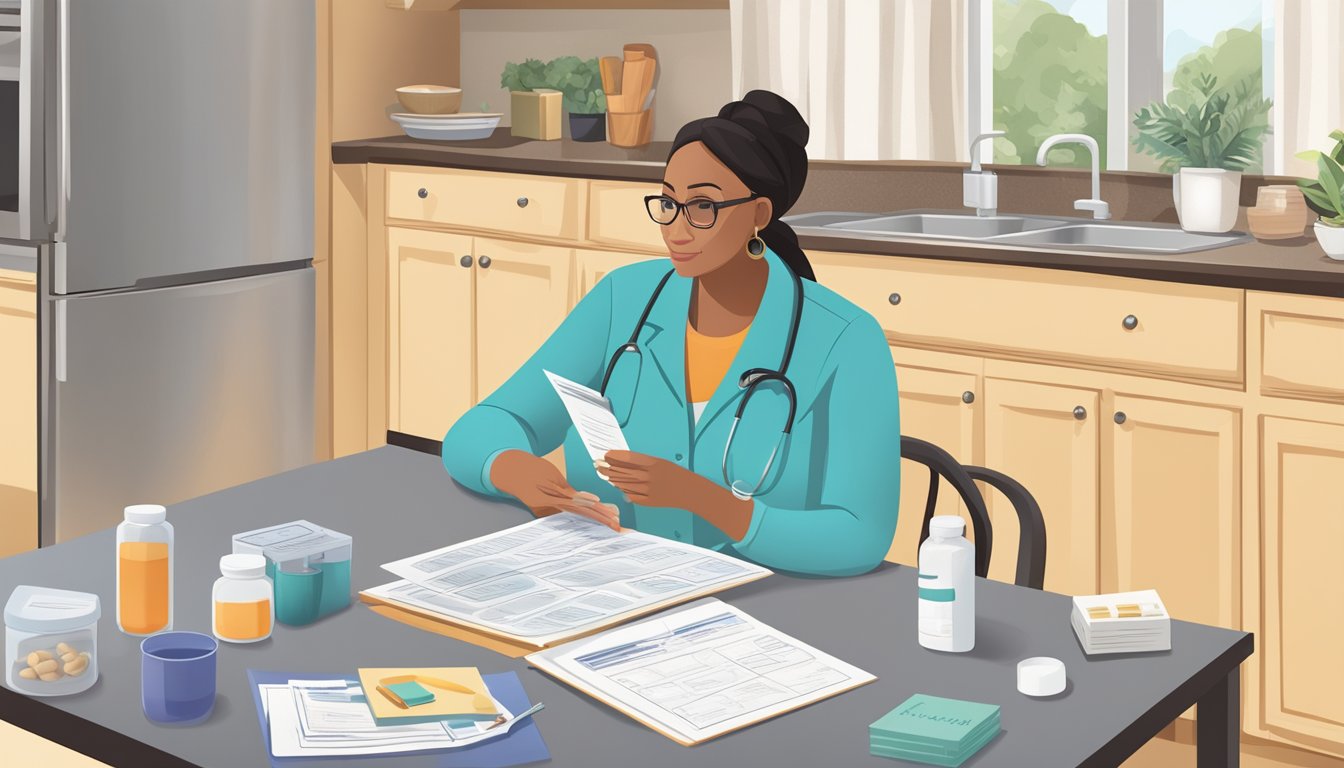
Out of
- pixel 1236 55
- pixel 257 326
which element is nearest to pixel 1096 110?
pixel 1236 55

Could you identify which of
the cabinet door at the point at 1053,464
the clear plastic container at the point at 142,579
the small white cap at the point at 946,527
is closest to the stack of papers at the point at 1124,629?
the small white cap at the point at 946,527

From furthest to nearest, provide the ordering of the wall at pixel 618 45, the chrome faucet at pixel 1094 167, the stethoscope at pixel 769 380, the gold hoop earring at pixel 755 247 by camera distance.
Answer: the wall at pixel 618 45 → the chrome faucet at pixel 1094 167 → the gold hoop earring at pixel 755 247 → the stethoscope at pixel 769 380

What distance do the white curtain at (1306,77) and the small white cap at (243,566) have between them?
2.60 m

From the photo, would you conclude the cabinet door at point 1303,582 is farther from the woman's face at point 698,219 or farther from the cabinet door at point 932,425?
the woman's face at point 698,219

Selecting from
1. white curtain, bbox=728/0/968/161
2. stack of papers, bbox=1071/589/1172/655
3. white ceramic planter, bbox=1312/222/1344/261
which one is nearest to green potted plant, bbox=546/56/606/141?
white curtain, bbox=728/0/968/161

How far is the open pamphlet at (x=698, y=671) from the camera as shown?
50.6 inches

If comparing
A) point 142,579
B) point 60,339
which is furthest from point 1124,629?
point 60,339

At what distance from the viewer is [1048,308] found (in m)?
3.03

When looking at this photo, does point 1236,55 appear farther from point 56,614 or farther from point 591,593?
point 56,614

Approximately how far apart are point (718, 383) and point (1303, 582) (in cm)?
139

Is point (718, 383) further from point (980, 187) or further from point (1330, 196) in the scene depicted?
point (980, 187)

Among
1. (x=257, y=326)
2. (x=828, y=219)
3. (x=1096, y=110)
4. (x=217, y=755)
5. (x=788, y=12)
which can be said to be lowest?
(x=217, y=755)

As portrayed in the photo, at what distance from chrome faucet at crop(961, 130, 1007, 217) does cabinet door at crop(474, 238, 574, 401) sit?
100 cm

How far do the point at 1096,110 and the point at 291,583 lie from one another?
2.87 meters
